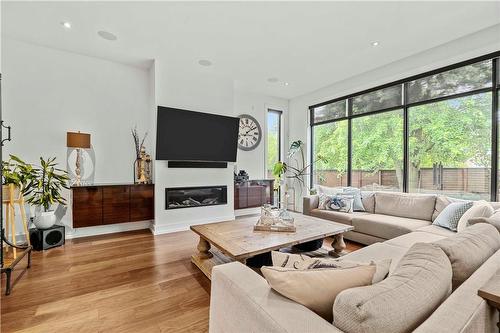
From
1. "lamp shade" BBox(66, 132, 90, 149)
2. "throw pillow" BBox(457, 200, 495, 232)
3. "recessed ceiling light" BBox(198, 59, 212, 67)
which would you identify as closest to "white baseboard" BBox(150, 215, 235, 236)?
"lamp shade" BBox(66, 132, 90, 149)

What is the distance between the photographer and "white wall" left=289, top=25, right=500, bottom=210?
300 cm

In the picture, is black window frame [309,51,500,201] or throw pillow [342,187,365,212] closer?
black window frame [309,51,500,201]

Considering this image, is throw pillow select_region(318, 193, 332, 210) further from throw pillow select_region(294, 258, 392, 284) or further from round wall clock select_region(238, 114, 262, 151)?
throw pillow select_region(294, 258, 392, 284)

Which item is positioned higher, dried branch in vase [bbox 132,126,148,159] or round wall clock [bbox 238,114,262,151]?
round wall clock [bbox 238,114,262,151]

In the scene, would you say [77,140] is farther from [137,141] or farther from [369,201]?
[369,201]

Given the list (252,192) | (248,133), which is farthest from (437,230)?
(248,133)

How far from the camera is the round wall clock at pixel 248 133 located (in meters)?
5.44

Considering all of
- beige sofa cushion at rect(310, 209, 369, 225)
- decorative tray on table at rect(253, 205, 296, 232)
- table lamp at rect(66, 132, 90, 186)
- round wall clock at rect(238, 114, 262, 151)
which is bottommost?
beige sofa cushion at rect(310, 209, 369, 225)

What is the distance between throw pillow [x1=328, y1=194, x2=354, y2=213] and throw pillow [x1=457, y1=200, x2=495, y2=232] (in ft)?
4.48

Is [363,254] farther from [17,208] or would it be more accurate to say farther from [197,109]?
[17,208]

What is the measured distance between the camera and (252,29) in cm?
300

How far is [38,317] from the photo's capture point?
1.78 meters

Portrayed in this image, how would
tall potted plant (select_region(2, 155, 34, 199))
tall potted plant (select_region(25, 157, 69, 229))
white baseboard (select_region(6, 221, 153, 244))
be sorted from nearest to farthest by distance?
tall potted plant (select_region(2, 155, 34, 199)), tall potted plant (select_region(25, 157, 69, 229)), white baseboard (select_region(6, 221, 153, 244))

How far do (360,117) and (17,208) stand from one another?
5.96 meters
